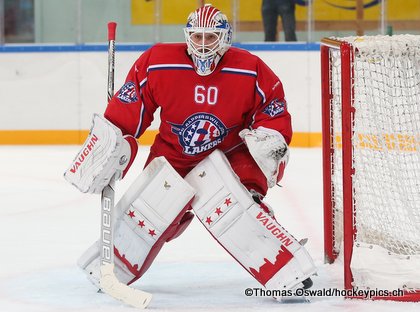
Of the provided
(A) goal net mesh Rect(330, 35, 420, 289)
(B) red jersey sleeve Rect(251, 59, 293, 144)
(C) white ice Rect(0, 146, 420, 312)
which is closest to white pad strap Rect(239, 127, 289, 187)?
(B) red jersey sleeve Rect(251, 59, 293, 144)

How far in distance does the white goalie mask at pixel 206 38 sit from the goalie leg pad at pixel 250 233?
0.28 meters

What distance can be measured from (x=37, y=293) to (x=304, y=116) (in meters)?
4.67

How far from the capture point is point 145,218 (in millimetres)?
3115

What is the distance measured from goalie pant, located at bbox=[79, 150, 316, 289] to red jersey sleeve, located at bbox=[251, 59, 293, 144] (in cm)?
17

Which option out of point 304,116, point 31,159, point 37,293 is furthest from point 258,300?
point 304,116

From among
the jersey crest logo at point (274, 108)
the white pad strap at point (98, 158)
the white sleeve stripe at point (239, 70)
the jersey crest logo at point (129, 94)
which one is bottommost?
the white pad strap at point (98, 158)

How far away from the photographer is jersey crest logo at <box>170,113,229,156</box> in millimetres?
3092

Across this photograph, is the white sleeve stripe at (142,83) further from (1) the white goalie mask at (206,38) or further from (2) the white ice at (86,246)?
(2) the white ice at (86,246)

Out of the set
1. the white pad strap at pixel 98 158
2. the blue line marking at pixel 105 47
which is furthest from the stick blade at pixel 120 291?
the blue line marking at pixel 105 47

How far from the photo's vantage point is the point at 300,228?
444 cm

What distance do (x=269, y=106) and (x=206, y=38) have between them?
0.90 ft

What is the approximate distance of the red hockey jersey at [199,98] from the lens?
3074mm

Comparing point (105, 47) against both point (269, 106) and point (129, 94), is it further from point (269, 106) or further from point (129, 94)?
point (269, 106)

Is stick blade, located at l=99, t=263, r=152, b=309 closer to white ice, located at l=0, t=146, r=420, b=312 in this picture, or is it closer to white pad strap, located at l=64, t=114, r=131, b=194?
white ice, located at l=0, t=146, r=420, b=312
